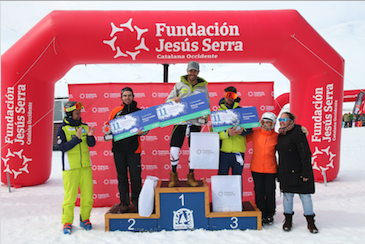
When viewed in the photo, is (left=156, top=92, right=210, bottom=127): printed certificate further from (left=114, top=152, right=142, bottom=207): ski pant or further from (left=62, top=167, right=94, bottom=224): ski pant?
(left=62, top=167, right=94, bottom=224): ski pant

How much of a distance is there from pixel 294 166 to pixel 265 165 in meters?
0.34

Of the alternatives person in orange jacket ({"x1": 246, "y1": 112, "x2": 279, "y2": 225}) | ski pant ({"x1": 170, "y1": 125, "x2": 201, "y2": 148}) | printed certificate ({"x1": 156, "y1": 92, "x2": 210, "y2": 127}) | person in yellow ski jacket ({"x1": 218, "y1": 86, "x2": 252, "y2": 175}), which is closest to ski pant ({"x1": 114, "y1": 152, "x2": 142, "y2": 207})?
ski pant ({"x1": 170, "y1": 125, "x2": 201, "y2": 148})

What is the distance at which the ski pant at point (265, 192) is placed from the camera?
10.6 feet

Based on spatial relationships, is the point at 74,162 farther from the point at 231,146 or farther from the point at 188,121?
the point at 231,146

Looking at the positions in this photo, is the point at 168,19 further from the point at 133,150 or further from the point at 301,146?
the point at 301,146

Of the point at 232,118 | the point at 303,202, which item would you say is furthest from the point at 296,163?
the point at 232,118

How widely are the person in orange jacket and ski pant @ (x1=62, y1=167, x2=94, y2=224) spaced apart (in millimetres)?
2127

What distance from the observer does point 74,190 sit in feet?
10.3

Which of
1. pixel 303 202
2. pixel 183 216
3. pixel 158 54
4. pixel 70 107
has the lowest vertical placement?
pixel 183 216

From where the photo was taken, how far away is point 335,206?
4062 mm

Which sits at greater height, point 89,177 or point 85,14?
point 85,14

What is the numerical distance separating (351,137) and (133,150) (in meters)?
13.0

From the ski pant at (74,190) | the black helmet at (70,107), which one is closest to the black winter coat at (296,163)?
the ski pant at (74,190)

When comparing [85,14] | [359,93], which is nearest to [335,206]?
[85,14]
